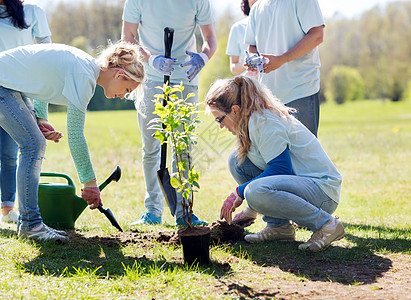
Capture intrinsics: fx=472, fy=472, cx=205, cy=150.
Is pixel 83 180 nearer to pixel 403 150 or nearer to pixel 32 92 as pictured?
pixel 32 92

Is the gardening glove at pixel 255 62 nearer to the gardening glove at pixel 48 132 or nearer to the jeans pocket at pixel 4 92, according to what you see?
the gardening glove at pixel 48 132

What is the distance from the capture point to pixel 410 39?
4347 cm

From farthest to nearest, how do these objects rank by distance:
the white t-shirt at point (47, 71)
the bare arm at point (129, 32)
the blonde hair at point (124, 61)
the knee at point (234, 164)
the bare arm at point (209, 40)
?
the bare arm at point (209, 40) → the bare arm at point (129, 32) → the knee at point (234, 164) → the blonde hair at point (124, 61) → the white t-shirt at point (47, 71)

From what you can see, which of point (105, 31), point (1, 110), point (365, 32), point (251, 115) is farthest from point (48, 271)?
point (365, 32)

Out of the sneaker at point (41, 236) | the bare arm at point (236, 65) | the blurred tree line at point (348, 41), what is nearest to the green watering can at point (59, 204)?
the sneaker at point (41, 236)

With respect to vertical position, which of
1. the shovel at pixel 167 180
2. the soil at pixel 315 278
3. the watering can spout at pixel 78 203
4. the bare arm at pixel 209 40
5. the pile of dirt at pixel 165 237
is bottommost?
the pile of dirt at pixel 165 237

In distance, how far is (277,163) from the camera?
293 centimetres

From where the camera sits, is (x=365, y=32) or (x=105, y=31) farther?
(x=365, y=32)

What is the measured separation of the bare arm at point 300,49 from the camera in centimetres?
357

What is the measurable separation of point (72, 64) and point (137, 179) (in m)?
3.65

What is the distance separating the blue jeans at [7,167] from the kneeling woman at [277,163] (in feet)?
6.31

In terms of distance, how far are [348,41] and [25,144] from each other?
50.5 m

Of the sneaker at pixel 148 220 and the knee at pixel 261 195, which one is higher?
the knee at pixel 261 195

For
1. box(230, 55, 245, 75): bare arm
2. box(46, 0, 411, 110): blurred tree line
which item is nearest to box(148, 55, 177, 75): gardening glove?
box(230, 55, 245, 75): bare arm
